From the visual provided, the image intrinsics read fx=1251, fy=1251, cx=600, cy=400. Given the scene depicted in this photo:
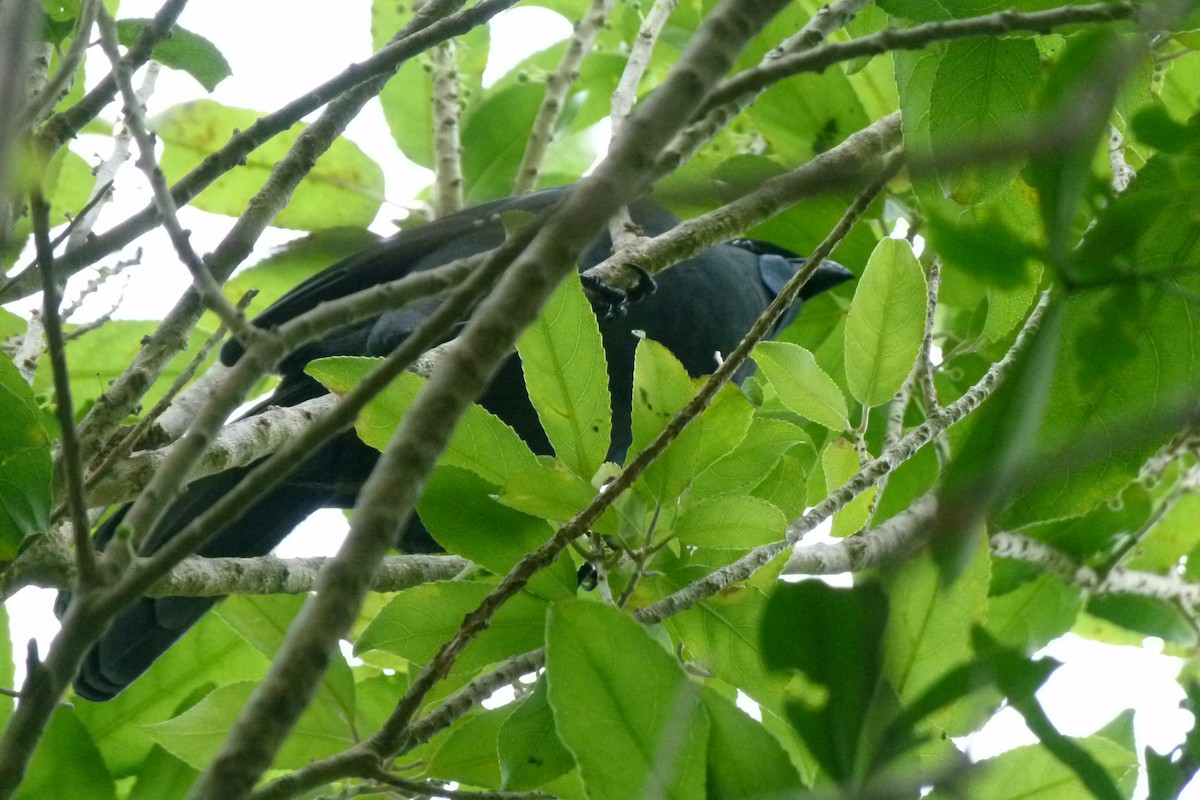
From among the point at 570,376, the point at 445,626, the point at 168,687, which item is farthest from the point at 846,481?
the point at 168,687

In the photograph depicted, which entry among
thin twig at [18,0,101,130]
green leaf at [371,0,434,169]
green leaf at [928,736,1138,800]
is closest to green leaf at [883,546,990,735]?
green leaf at [928,736,1138,800]

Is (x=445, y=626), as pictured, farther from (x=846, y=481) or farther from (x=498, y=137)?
(x=498, y=137)

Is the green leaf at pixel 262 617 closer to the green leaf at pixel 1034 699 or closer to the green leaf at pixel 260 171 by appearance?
the green leaf at pixel 260 171

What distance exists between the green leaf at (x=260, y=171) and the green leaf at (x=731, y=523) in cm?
144

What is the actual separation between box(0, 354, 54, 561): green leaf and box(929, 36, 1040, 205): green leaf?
1.06 m

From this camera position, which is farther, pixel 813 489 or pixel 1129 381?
pixel 813 489

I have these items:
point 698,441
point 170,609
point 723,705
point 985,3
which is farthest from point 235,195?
point 723,705

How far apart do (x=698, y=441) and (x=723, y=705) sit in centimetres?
46

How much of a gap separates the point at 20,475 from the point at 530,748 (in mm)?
623

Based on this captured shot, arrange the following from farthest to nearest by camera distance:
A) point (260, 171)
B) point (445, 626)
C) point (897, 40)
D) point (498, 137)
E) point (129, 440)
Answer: point (498, 137) < point (260, 171) < point (445, 626) < point (129, 440) < point (897, 40)

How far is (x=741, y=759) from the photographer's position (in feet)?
3.31

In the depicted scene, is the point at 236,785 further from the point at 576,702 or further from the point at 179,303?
the point at 179,303

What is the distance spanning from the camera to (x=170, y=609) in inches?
94.3

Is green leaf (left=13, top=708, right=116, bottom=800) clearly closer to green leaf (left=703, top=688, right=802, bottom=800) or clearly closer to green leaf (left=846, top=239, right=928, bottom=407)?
green leaf (left=703, top=688, right=802, bottom=800)
